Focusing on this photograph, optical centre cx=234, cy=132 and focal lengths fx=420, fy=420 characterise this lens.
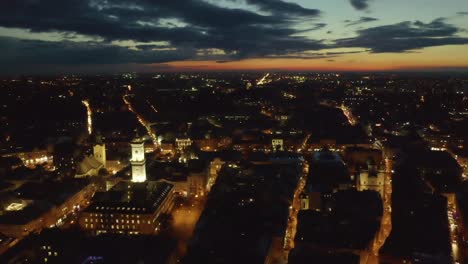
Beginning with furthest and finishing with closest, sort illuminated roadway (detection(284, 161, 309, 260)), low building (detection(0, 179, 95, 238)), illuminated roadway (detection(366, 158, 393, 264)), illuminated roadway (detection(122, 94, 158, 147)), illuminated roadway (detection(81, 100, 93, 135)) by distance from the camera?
illuminated roadway (detection(81, 100, 93, 135)) → illuminated roadway (detection(122, 94, 158, 147)) → low building (detection(0, 179, 95, 238)) → illuminated roadway (detection(284, 161, 309, 260)) → illuminated roadway (detection(366, 158, 393, 264))

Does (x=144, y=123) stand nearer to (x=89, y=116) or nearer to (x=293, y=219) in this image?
(x=89, y=116)

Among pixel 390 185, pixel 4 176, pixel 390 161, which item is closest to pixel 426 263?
pixel 390 185

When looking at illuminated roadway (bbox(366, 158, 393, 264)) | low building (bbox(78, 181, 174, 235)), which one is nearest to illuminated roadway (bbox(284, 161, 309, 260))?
illuminated roadway (bbox(366, 158, 393, 264))

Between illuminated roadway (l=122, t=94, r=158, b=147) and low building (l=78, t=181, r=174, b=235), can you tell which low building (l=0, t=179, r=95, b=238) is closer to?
low building (l=78, t=181, r=174, b=235)

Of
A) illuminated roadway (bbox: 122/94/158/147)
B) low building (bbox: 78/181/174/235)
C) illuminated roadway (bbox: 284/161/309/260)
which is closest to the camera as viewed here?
illuminated roadway (bbox: 284/161/309/260)

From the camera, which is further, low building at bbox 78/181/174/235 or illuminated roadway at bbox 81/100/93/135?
illuminated roadway at bbox 81/100/93/135

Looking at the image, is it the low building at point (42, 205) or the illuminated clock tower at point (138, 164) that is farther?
the illuminated clock tower at point (138, 164)

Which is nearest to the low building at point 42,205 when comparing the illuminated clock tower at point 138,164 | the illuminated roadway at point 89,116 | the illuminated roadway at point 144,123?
the illuminated clock tower at point 138,164

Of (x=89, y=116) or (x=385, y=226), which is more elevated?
(x=89, y=116)

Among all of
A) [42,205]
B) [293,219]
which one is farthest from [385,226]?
[42,205]

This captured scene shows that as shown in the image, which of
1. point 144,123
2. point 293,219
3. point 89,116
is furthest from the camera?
point 89,116

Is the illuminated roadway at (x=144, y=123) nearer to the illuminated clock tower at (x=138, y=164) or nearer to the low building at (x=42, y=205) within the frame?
the illuminated clock tower at (x=138, y=164)

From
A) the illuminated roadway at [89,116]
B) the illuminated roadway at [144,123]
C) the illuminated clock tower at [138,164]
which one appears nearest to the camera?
the illuminated clock tower at [138,164]
